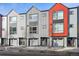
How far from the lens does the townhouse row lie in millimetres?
3537

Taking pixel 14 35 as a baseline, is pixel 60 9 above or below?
above

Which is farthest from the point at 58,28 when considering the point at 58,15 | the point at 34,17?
the point at 34,17

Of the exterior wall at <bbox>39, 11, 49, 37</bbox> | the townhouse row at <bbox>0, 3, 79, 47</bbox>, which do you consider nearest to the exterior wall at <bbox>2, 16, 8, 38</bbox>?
the townhouse row at <bbox>0, 3, 79, 47</bbox>

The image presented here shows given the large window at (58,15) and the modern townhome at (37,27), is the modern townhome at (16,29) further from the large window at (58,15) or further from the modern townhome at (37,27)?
the large window at (58,15)

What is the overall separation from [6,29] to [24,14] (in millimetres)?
285

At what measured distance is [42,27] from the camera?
3561 mm

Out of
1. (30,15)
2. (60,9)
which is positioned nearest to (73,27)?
(60,9)

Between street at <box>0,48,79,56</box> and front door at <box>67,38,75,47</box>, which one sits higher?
front door at <box>67,38,75,47</box>

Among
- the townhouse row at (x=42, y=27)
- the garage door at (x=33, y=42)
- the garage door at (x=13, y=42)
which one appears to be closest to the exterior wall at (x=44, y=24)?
the townhouse row at (x=42, y=27)

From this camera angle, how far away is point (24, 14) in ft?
11.8

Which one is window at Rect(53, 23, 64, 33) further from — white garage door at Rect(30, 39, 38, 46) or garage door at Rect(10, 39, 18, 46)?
garage door at Rect(10, 39, 18, 46)

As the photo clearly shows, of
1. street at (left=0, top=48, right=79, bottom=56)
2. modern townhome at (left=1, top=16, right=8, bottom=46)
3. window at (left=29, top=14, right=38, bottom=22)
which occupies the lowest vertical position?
street at (left=0, top=48, right=79, bottom=56)

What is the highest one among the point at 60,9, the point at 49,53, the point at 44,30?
the point at 60,9

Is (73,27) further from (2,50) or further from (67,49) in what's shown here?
(2,50)
